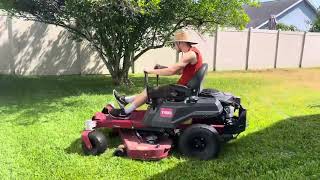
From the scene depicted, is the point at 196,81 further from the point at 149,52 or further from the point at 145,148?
the point at 149,52

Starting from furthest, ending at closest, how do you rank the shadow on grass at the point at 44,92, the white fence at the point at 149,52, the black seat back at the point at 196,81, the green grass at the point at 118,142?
the white fence at the point at 149,52 → the shadow on grass at the point at 44,92 → the black seat back at the point at 196,81 → the green grass at the point at 118,142

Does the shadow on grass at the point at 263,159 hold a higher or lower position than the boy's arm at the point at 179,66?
lower

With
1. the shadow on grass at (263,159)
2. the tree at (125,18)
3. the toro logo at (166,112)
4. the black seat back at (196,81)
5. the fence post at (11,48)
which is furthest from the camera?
the fence post at (11,48)

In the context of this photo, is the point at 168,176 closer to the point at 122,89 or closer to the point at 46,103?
the point at 46,103

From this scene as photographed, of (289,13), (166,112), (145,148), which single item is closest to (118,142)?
(145,148)

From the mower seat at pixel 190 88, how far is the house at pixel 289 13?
28754mm

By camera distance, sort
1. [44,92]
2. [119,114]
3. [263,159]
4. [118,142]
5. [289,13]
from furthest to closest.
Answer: [289,13], [44,92], [118,142], [119,114], [263,159]

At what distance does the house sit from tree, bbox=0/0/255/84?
23.0m

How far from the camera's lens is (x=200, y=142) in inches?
209

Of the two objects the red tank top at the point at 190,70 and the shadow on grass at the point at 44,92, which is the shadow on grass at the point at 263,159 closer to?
the red tank top at the point at 190,70

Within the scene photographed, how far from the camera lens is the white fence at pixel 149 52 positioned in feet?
43.5

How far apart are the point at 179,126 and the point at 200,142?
35 centimetres

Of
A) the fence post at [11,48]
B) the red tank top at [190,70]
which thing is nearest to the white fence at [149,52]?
the fence post at [11,48]

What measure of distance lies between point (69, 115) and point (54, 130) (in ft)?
3.46
